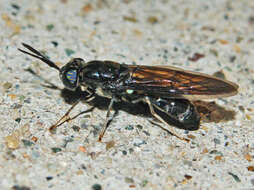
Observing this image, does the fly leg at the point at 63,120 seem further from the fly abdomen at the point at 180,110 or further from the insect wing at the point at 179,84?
the fly abdomen at the point at 180,110

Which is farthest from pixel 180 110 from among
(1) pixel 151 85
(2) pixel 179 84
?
(1) pixel 151 85

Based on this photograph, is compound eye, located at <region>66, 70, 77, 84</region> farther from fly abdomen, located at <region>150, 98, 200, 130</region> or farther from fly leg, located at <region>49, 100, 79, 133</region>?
fly abdomen, located at <region>150, 98, 200, 130</region>

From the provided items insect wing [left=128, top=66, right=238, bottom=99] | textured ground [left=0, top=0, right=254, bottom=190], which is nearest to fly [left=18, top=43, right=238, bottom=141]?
insect wing [left=128, top=66, right=238, bottom=99]

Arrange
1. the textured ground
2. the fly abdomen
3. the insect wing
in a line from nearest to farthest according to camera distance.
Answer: the textured ground < the insect wing < the fly abdomen

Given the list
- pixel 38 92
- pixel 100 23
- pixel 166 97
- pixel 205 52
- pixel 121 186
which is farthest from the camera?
pixel 100 23

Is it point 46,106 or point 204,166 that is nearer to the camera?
point 204,166

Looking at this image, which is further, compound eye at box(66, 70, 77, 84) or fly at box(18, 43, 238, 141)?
compound eye at box(66, 70, 77, 84)

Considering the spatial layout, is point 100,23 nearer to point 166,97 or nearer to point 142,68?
point 142,68

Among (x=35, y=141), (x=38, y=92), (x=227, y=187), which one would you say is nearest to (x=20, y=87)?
(x=38, y=92)

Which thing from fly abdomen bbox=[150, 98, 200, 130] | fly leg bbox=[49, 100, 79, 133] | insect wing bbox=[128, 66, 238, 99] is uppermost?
insect wing bbox=[128, 66, 238, 99]
